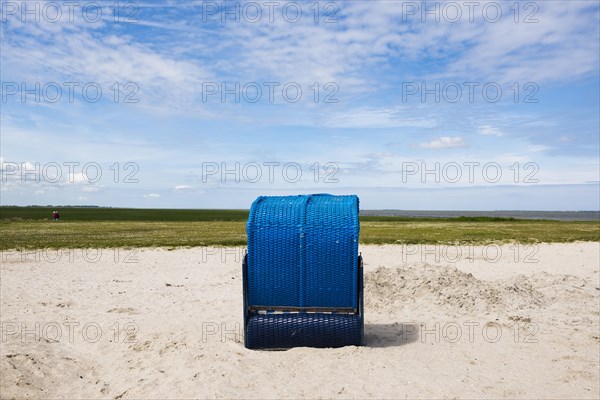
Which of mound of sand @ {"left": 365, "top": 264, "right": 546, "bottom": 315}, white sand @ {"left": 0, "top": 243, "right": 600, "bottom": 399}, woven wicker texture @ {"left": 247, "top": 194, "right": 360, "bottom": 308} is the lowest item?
white sand @ {"left": 0, "top": 243, "right": 600, "bottom": 399}

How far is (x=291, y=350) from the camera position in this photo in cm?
819

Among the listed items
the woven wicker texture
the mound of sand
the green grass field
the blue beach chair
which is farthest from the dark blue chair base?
the green grass field

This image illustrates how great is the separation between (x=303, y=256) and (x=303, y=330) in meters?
1.30

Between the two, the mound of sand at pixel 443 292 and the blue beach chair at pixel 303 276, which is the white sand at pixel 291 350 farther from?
the blue beach chair at pixel 303 276

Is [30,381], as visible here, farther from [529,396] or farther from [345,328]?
[529,396]

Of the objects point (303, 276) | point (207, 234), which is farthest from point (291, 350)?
point (207, 234)

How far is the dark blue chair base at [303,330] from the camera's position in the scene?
27.5ft

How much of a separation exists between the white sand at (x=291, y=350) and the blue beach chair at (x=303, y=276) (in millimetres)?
394

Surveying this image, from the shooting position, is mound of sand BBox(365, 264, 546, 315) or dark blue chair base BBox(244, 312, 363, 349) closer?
dark blue chair base BBox(244, 312, 363, 349)

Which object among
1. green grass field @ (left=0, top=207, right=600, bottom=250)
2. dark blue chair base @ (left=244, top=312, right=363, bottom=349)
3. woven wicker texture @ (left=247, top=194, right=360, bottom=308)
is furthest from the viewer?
green grass field @ (left=0, top=207, right=600, bottom=250)

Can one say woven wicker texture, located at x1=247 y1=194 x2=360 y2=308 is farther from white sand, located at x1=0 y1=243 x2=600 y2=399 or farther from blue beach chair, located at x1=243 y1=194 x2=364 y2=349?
white sand, located at x1=0 y1=243 x2=600 y2=399

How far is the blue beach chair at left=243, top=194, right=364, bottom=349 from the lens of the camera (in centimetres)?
820

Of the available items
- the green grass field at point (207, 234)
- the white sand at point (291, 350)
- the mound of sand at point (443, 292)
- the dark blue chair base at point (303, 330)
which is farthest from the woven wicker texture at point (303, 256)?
the green grass field at point (207, 234)

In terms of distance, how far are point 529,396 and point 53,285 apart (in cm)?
1323
